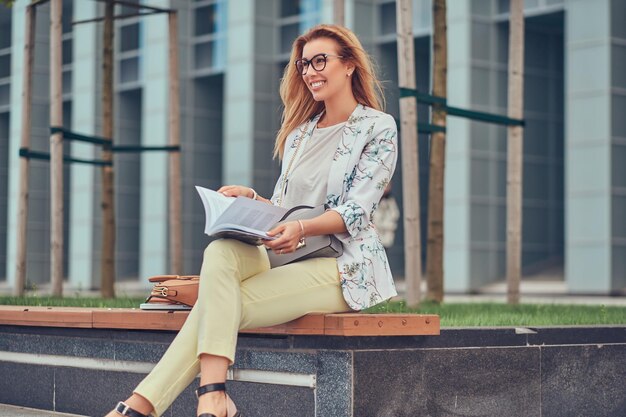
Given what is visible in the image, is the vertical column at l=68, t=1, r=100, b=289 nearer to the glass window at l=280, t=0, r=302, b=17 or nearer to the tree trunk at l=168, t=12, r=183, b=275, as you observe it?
the glass window at l=280, t=0, r=302, b=17

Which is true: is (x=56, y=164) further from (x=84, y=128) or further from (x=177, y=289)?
(x=84, y=128)

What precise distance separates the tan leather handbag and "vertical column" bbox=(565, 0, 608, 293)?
19.1 m

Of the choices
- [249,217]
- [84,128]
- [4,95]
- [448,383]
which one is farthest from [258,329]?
[4,95]

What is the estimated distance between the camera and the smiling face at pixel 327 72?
16.6 feet

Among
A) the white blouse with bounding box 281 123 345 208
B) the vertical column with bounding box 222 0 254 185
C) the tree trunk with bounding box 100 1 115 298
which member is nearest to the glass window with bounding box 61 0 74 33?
the vertical column with bounding box 222 0 254 185

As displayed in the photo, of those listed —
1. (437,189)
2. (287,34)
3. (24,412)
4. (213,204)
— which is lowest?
(24,412)

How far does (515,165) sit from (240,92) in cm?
1952

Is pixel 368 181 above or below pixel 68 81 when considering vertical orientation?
below

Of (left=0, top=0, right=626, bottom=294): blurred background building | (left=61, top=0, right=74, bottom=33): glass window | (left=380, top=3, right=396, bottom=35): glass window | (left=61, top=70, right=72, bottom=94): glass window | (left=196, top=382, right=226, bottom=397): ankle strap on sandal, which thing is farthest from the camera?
(left=61, top=70, right=72, bottom=94): glass window

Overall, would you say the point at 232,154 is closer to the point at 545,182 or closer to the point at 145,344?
the point at 545,182

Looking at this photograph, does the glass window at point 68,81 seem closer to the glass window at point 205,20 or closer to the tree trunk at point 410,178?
the glass window at point 205,20

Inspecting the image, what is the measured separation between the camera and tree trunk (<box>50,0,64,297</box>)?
11.0 m

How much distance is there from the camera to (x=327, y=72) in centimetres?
506

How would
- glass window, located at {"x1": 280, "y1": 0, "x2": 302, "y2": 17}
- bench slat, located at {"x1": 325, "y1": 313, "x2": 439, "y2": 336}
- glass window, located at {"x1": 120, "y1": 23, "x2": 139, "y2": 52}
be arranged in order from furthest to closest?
glass window, located at {"x1": 120, "y1": 23, "x2": 139, "y2": 52}, glass window, located at {"x1": 280, "y1": 0, "x2": 302, "y2": 17}, bench slat, located at {"x1": 325, "y1": 313, "x2": 439, "y2": 336}
